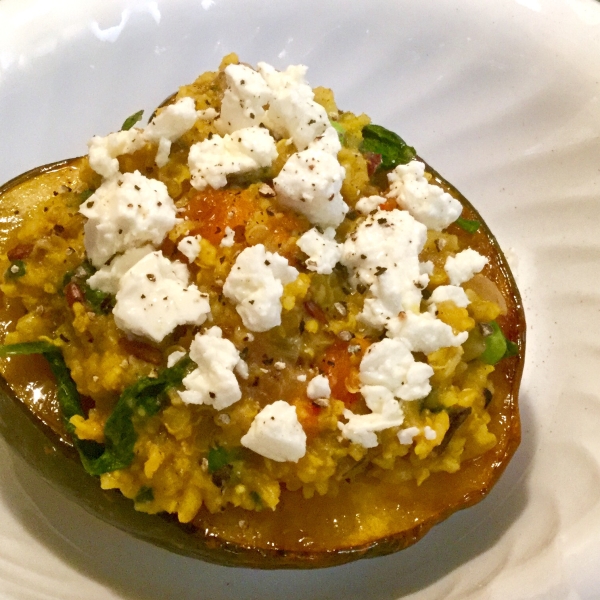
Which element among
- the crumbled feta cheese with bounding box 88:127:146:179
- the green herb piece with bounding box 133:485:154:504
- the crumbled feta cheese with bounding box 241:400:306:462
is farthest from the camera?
the crumbled feta cheese with bounding box 88:127:146:179

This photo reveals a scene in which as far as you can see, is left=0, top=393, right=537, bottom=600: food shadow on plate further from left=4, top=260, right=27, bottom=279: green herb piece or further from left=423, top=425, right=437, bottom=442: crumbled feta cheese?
left=4, top=260, right=27, bottom=279: green herb piece

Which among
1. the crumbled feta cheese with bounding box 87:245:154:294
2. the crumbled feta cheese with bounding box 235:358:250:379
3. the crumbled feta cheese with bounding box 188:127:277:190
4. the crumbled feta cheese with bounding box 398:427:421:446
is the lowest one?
the crumbled feta cheese with bounding box 398:427:421:446

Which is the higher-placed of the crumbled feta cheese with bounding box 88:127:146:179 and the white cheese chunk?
the crumbled feta cheese with bounding box 88:127:146:179

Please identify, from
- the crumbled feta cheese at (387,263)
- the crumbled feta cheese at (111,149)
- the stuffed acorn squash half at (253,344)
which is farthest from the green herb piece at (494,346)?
the crumbled feta cheese at (111,149)

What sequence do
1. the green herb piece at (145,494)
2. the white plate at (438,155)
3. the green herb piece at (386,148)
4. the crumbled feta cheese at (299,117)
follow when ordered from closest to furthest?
the green herb piece at (145,494)
the crumbled feta cheese at (299,117)
the white plate at (438,155)
the green herb piece at (386,148)

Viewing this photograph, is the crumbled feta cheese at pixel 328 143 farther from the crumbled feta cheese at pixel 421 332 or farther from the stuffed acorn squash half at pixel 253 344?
the crumbled feta cheese at pixel 421 332

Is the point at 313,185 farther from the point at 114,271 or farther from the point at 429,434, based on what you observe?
the point at 429,434

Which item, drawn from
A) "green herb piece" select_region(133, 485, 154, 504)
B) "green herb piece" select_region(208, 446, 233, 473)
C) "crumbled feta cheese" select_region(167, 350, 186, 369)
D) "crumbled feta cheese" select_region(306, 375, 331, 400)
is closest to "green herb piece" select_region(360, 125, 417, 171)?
"crumbled feta cheese" select_region(306, 375, 331, 400)
